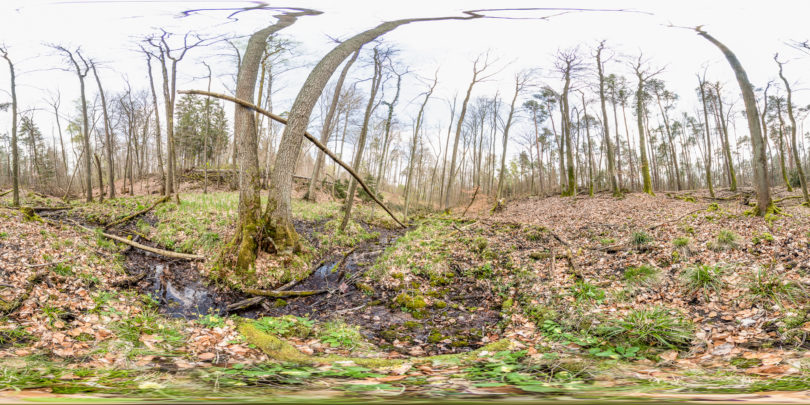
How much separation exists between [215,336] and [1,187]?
12.3 metres

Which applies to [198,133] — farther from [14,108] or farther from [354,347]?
[354,347]

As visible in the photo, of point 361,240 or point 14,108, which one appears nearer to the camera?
point 14,108

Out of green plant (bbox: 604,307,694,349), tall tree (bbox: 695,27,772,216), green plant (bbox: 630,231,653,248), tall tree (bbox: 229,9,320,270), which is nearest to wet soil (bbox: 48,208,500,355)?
tall tree (bbox: 229,9,320,270)

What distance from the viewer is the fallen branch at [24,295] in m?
2.78

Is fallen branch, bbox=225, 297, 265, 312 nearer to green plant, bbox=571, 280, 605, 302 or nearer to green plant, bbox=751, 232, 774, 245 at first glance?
green plant, bbox=571, 280, 605, 302

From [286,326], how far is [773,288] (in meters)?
5.28

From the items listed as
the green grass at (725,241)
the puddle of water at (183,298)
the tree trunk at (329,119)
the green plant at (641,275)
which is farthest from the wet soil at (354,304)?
the tree trunk at (329,119)

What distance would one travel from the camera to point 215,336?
9.63 feet

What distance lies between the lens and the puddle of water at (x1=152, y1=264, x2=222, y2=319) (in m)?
4.23

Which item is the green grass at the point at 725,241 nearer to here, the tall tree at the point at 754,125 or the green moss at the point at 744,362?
the tall tree at the point at 754,125

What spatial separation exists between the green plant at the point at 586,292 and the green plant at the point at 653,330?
41.2 inches

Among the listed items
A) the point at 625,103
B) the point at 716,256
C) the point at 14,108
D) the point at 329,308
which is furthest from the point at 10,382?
the point at 625,103

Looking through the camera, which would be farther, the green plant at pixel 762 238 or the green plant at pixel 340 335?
the green plant at pixel 762 238

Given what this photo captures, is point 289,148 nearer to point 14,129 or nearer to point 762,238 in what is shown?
Result: point 14,129
